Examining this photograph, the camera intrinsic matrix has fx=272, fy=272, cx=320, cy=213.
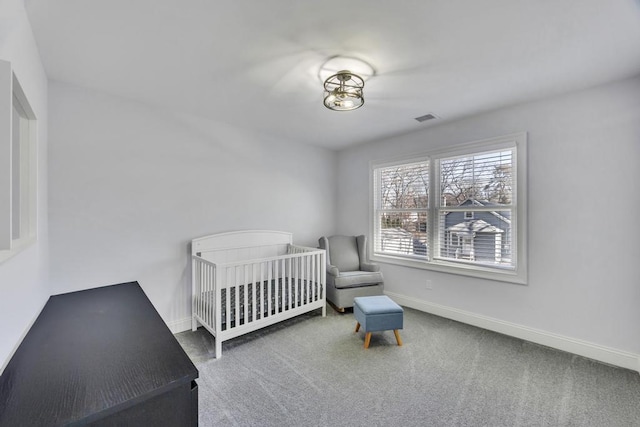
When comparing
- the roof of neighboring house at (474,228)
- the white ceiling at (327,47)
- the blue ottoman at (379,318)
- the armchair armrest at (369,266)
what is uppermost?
the white ceiling at (327,47)

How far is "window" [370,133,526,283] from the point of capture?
2.83 meters

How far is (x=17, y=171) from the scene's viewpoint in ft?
4.56

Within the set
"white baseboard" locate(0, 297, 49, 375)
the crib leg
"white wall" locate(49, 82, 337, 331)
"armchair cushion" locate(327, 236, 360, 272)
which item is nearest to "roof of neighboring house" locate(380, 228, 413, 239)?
"armchair cushion" locate(327, 236, 360, 272)

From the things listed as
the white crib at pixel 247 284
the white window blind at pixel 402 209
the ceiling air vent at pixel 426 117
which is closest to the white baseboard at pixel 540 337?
the white window blind at pixel 402 209

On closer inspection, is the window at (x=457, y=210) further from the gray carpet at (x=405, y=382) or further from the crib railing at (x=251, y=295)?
the crib railing at (x=251, y=295)

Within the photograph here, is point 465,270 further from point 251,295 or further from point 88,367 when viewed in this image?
point 88,367

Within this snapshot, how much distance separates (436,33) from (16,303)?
8.49 ft

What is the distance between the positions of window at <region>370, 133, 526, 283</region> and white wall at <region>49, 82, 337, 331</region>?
65.6 inches

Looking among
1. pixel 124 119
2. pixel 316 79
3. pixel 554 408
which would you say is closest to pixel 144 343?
pixel 316 79

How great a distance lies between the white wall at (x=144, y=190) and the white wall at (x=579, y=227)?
269 centimetres

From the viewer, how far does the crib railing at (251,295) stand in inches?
97.1

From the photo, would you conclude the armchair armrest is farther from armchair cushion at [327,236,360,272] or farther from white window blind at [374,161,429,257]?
white window blind at [374,161,429,257]

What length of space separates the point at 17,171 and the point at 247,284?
1979 millimetres

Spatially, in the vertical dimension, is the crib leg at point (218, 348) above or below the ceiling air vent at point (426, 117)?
below
